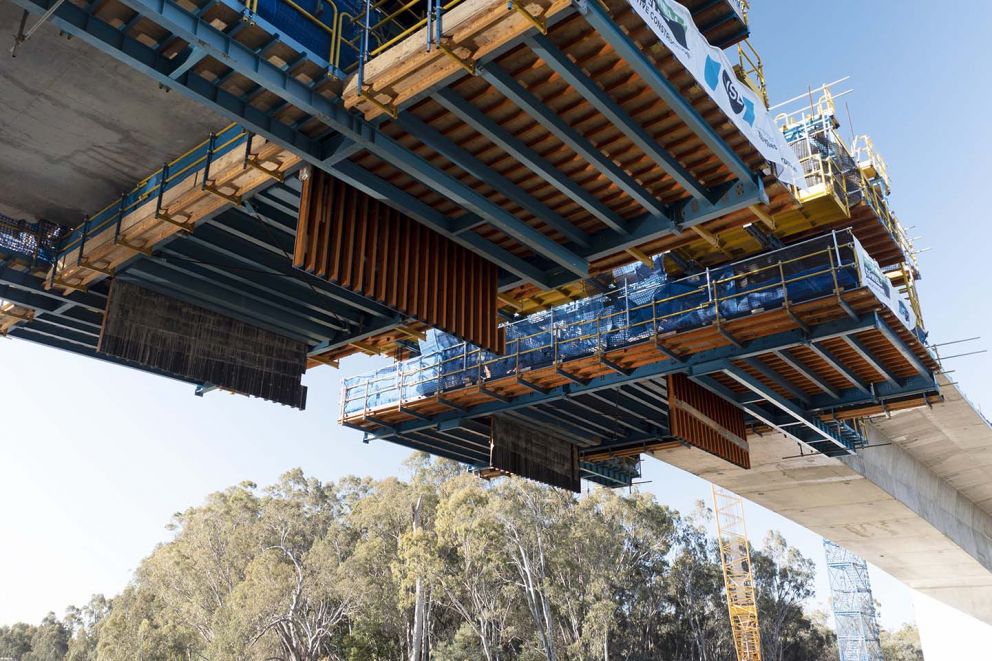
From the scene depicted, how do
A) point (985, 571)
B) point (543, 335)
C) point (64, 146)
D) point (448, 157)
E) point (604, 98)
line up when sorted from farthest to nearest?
point (985, 571)
point (543, 335)
point (64, 146)
point (448, 157)
point (604, 98)

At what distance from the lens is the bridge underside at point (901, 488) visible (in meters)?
26.6

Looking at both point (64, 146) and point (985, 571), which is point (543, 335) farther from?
point (985, 571)

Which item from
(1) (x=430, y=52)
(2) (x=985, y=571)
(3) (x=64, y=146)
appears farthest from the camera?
(2) (x=985, y=571)

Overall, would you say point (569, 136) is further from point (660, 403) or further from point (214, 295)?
point (660, 403)

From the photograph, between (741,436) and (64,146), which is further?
(741,436)

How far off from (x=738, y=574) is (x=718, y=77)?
6158 cm

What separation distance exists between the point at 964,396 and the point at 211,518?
50282mm

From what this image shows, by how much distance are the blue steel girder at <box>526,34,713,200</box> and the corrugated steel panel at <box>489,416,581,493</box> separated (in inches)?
487

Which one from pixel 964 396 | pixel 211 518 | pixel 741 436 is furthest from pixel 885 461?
pixel 211 518

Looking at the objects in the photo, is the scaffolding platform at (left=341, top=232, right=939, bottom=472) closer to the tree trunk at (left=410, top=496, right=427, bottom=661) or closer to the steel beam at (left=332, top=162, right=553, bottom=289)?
the steel beam at (left=332, top=162, right=553, bottom=289)

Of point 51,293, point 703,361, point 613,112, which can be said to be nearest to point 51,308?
point 51,293

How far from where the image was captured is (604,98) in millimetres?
10984

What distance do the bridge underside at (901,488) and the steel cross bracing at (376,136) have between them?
13792 mm

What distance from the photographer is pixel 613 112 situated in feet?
36.4
